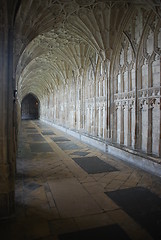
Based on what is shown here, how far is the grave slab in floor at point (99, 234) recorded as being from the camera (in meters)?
2.68

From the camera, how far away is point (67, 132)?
16.1 m

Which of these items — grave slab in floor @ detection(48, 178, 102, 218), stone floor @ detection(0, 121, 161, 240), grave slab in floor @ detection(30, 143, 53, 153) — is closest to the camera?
stone floor @ detection(0, 121, 161, 240)

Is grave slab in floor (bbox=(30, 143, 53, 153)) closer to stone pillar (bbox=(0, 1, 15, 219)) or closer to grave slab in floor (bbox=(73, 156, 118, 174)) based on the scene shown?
grave slab in floor (bbox=(73, 156, 118, 174))

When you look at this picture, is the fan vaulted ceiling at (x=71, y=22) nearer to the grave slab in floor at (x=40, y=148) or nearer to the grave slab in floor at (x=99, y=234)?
the grave slab in floor at (x=40, y=148)

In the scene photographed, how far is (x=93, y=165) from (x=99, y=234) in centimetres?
369

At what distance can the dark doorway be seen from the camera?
1630 inches

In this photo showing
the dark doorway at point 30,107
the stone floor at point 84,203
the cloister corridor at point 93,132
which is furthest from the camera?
the dark doorway at point 30,107

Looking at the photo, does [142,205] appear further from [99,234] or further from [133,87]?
Result: [133,87]

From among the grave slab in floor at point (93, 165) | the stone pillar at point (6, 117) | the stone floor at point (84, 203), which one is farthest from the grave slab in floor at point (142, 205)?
the stone pillar at point (6, 117)

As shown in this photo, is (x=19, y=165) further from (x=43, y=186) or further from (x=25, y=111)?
(x=25, y=111)

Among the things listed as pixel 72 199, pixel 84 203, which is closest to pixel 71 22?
pixel 72 199

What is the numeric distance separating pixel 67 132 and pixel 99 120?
6166mm

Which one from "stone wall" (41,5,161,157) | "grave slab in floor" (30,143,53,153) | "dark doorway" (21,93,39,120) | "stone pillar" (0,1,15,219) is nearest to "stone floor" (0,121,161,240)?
"stone pillar" (0,1,15,219)

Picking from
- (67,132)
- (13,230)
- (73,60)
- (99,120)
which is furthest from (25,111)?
(13,230)
